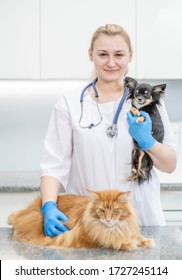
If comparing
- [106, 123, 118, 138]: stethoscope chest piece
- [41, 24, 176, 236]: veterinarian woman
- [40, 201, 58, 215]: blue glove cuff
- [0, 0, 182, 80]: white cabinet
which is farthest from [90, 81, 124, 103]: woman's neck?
[0, 0, 182, 80]: white cabinet

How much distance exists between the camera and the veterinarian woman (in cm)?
150

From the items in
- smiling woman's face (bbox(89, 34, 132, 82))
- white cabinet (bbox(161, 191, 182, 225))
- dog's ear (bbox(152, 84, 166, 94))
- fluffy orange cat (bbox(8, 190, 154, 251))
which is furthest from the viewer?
white cabinet (bbox(161, 191, 182, 225))

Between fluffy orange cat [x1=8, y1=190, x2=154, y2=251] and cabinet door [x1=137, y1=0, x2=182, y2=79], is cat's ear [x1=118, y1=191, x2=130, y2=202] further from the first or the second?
cabinet door [x1=137, y1=0, x2=182, y2=79]

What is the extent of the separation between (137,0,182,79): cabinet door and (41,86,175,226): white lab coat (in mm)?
1093

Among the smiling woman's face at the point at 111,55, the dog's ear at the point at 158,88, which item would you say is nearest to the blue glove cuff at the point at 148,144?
the dog's ear at the point at 158,88

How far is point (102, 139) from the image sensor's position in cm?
154

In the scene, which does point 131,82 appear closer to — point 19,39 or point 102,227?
point 102,227

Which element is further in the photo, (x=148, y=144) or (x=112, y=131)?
(x=112, y=131)

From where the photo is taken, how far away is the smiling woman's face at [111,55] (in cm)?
148

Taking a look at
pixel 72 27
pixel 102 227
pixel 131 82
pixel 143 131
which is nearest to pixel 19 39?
pixel 72 27

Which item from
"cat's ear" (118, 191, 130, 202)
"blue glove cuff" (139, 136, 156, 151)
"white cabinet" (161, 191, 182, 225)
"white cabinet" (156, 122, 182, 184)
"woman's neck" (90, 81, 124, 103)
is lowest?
"white cabinet" (161, 191, 182, 225)

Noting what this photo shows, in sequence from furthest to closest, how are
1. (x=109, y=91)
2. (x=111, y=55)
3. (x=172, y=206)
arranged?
(x=172, y=206)
(x=109, y=91)
(x=111, y=55)

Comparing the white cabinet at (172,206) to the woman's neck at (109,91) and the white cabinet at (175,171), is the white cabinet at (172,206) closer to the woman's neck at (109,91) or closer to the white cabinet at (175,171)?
the white cabinet at (175,171)

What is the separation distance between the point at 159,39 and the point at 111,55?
3.95 feet
